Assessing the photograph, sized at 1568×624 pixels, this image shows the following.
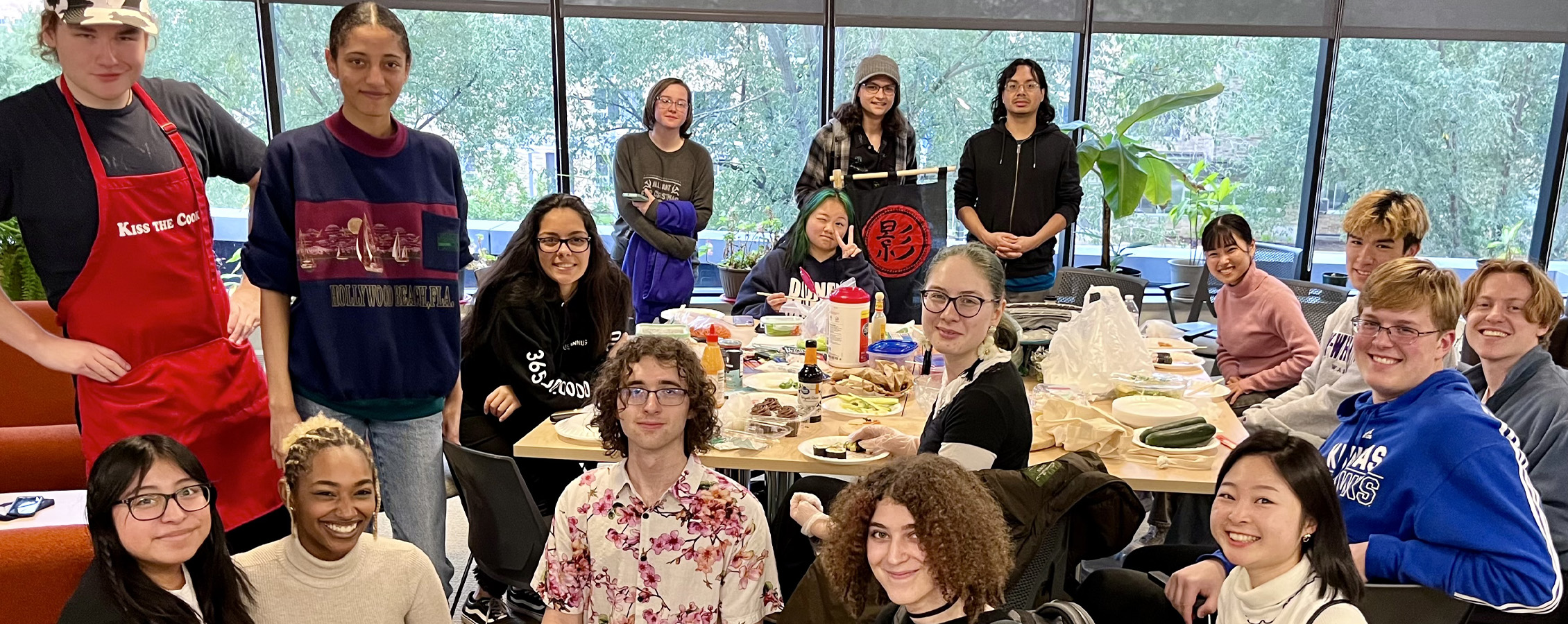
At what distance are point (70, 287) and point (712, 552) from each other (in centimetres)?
146

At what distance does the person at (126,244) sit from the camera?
6.85 feet

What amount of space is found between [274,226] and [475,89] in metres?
4.36

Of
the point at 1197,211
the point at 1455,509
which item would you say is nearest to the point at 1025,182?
the point at 1197,211

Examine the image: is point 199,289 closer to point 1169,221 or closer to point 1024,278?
point 1024,278

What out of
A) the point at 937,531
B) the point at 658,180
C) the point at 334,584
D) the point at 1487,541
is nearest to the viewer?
the point at 937,531

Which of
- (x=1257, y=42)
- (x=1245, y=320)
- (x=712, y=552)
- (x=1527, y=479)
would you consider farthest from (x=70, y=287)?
(x=1257, y=42)

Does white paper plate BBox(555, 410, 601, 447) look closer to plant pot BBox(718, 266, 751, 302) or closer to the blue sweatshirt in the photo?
the blue sweatshirt

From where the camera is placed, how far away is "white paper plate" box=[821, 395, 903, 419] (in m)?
2.98

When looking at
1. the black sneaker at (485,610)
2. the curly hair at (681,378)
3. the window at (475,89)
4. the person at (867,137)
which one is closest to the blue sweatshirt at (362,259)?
the curly hair at (681,378)

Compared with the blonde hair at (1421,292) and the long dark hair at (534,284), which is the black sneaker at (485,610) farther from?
the blonde hair at (1421,292)

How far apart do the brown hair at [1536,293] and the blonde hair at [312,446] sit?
8.48 ft

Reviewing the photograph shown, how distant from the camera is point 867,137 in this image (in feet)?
16.0

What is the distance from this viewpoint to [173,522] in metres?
1.75

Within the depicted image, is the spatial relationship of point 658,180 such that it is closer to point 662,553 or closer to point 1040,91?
point 1040,91
